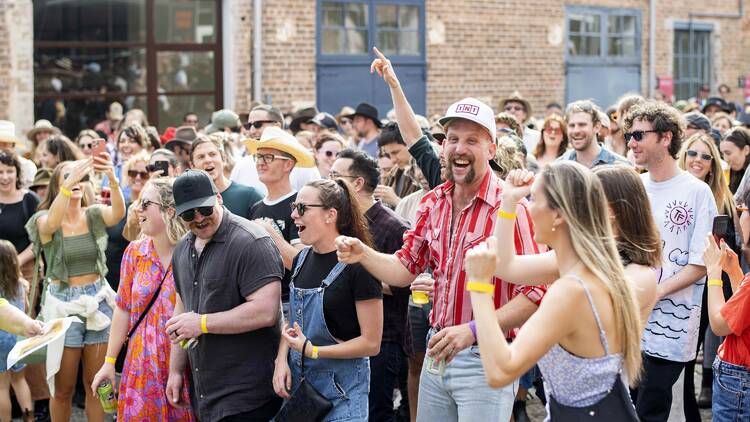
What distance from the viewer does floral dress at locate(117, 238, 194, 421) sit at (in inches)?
212

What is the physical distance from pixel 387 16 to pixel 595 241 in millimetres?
13933

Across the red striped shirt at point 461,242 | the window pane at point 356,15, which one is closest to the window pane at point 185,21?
the window pane at point 356,15

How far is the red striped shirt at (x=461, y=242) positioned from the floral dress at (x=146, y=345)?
1.59 metres

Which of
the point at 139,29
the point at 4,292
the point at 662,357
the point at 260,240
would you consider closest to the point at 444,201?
the point at 260,240

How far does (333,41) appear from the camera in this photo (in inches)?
647

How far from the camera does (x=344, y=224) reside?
16.4ft

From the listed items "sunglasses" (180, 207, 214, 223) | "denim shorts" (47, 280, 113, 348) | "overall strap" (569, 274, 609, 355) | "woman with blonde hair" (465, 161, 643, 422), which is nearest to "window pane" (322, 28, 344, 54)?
"denim shorts" (47, 280, 113, 348)

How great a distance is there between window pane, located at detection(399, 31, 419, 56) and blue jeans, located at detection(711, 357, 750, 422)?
12.8 meters

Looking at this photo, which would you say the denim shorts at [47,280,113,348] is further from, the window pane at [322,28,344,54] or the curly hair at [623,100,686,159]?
the window pane at [322,28,344,54]

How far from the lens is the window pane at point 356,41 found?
54.5ft

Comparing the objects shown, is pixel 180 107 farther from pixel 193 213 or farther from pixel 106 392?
pixel 193 213

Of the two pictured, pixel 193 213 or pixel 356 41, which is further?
pixel 356 41

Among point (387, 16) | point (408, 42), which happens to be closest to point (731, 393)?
point (387, 16)

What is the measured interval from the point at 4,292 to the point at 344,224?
3.03 m
